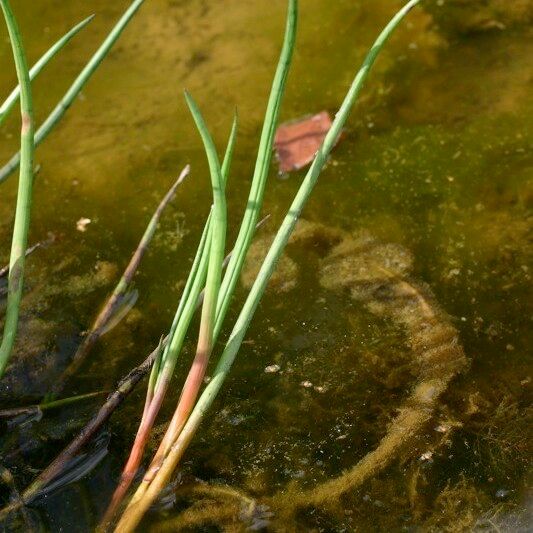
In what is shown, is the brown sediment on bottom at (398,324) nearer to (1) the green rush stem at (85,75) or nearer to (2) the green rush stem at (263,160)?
(2) the green rush stem at (263,160)

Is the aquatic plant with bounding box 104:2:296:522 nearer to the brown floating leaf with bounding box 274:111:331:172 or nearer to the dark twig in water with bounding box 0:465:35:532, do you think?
the dark twig in water with bounding box 0:465:35:532

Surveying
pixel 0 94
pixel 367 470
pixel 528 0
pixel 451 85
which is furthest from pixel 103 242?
pixel 528 0

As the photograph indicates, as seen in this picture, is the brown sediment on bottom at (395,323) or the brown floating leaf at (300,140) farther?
the brown floating leaf at (300,140)

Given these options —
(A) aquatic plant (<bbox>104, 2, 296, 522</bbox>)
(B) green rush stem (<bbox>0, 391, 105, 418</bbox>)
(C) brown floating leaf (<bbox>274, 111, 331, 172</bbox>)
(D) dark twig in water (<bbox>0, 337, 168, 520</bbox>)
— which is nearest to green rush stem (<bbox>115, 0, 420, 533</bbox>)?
(A) aquatic plant (<bbox>104, 2, 296, 522</bbox>)

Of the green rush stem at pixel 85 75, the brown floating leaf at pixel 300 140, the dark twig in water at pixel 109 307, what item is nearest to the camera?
the green rush stem at pixel 85 75

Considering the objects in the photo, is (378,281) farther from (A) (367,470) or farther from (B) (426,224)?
(A) (367,470)

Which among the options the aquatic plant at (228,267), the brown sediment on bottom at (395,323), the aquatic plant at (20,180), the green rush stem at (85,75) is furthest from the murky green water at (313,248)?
the green rush stem at (85,75)

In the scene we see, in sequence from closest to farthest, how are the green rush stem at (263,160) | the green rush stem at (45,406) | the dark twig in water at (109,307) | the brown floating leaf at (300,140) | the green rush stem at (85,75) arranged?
the green rush stem at (263,160), the green rush stem at (85,75), the green rush stem at (45,406), the dark twig in water at (109,307), the brown floating leaf at (300,140)
